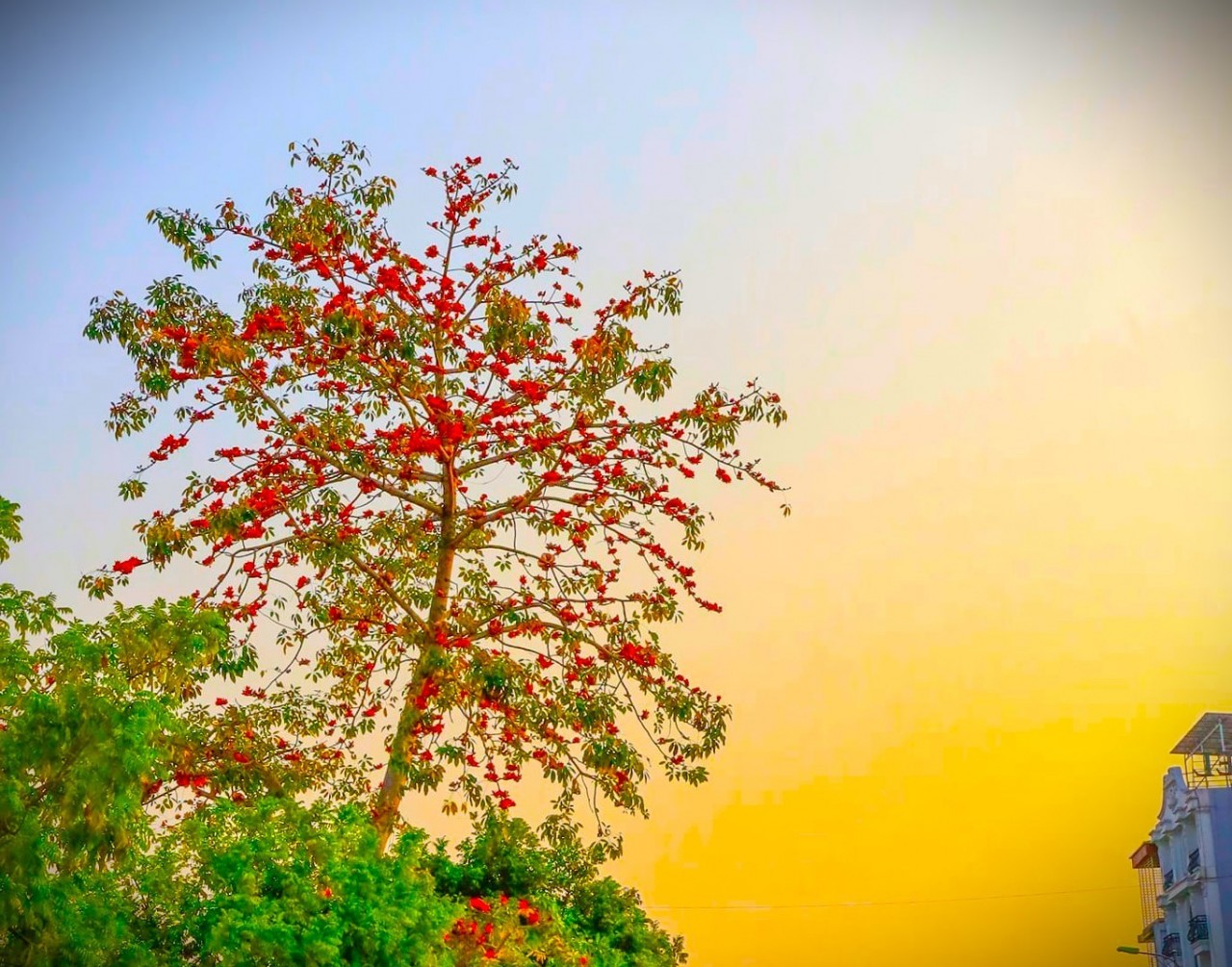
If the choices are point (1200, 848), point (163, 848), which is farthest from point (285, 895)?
point (1200, 848)

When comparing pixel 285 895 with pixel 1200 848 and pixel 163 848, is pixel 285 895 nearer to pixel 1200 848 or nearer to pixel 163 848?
pixel 163 848

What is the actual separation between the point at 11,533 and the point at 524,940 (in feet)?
14.5

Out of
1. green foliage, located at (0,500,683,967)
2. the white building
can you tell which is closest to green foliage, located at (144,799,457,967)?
green foliage, located at (0,500,683,967)

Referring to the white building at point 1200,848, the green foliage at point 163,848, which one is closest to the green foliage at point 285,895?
the green foliage at point 163,848

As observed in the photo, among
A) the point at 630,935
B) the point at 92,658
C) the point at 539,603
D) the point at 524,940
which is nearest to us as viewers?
the point at 92,658

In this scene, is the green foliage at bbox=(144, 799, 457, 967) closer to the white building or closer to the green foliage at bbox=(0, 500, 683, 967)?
the green foliage at bbox=(0, 500, 683, 967)

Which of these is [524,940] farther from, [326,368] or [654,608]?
[326,368]

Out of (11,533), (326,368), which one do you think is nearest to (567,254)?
(326,368)

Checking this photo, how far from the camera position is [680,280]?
11.2 metres

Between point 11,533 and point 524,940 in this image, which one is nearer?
point 11,533

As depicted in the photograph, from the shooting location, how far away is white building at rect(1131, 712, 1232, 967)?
38031mm

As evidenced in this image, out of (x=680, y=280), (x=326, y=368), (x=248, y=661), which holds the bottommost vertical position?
(x=248, y=661)

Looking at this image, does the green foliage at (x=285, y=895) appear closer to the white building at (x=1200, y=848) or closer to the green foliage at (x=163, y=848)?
the green foliage at (x=163, y=848)

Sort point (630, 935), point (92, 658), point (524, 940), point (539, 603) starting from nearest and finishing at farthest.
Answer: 1. point (92, 658)
2. point (524, 940)
3. point (539, 603)
4. point (630, 935)
